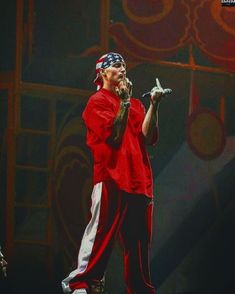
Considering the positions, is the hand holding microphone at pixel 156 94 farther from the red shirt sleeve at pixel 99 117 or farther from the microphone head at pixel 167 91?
the red shirt sleeve at pixel 99 117

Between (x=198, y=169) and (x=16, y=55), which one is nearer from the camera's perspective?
(x=16, y=55)

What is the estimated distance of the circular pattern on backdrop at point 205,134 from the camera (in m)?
7.05

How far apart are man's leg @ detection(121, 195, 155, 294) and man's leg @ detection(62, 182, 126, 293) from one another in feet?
0.25

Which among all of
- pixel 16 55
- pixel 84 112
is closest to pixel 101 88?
pixel 84 112

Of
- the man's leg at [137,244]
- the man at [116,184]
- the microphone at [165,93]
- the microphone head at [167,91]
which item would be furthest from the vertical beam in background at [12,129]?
the microphone head at [167,91]

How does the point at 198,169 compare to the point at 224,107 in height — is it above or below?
below

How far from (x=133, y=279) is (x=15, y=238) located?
35.3 inches

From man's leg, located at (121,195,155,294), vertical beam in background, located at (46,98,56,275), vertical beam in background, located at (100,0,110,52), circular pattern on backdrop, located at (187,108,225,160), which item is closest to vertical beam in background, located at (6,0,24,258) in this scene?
vertical beam in background, located at (46,98,56,275)

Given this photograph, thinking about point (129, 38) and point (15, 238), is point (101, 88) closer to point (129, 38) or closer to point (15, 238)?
point (129, 38)

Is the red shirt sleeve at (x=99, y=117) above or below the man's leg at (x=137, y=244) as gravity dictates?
above

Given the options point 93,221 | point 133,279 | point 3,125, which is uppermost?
point 3,125

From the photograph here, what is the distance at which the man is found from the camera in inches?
255

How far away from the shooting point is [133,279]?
21.6ft

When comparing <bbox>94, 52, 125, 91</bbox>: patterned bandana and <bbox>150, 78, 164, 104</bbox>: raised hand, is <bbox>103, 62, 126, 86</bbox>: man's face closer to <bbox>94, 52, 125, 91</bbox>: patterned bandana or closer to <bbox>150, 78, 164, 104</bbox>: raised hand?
<bbox>94, 52, 125, 91</bbox>: patterned bandana
